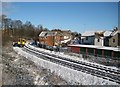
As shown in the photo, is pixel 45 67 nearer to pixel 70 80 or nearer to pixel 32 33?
pixel 70 80

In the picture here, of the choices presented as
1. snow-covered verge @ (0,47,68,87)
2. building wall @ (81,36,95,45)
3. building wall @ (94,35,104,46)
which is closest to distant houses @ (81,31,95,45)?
building wall @ (81,36,95,45)

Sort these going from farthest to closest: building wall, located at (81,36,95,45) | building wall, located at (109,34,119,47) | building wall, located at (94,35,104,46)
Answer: building wall, located at (81,36,95,45) → building wall, located at (94,35,104,46) → building wall, located at (109,34,119,47)

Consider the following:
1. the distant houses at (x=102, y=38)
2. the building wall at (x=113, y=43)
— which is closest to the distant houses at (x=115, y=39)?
the building wall at (x=113, y=43)

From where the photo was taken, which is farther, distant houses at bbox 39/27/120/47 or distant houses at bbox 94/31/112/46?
distant houses at bbox 94/31/112/46

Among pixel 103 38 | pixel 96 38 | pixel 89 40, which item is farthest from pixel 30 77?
pixel 89 40

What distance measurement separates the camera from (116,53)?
23844 millimetres

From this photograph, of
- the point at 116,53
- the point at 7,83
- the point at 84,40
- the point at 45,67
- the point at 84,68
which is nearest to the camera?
the point at 7,83

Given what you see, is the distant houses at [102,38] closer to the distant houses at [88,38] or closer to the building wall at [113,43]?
the distant houses at [88,38]

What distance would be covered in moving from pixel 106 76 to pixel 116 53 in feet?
31.7

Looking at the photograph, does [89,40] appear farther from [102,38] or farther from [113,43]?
[113,43]

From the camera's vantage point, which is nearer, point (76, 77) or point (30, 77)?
point (76, 77)

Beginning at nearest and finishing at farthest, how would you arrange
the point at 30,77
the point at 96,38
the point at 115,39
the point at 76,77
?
the point at 76,77, the point at 30,77, the point at 115,39, the point at 96,38

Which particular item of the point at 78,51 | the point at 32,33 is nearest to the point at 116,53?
the point at 78,51

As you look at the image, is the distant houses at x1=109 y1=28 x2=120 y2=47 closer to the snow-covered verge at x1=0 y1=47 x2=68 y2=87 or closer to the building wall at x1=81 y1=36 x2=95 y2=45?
the building wall at x1=81 y1=36 x2=95 y2=45
